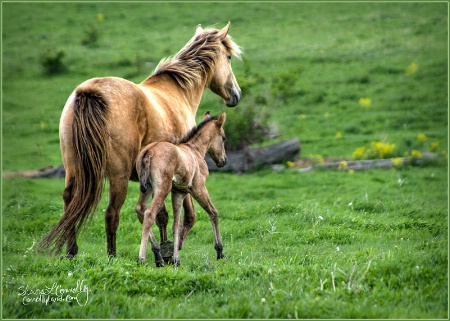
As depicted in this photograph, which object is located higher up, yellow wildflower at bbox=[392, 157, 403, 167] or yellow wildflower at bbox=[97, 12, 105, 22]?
yellow wildflower at bbox=[97, 12, 105, 22]

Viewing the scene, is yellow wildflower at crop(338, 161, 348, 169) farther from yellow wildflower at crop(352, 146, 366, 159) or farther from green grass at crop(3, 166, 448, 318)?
green grass at crop(3, 166, 448, 318)

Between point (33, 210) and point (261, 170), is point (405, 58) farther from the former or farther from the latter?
point (33, 210)

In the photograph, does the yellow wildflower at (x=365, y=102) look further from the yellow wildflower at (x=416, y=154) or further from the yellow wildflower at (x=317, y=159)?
the yellow wildflower at (x=416, y=154)

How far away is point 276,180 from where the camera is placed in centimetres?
1561

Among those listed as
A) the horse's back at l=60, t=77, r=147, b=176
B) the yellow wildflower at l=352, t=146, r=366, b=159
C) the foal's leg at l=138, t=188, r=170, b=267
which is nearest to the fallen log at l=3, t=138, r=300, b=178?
the yellow wildflower at l=352, t=146, r=366, b=159

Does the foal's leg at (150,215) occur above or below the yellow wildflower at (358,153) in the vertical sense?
above

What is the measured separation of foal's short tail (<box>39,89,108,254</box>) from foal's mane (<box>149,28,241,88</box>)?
2.06 m

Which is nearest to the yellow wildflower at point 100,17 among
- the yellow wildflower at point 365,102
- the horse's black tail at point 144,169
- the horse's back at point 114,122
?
the yellow wildflower at point 365,102

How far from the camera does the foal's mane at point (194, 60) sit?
30.5 feet

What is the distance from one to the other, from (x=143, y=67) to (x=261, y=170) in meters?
10.3

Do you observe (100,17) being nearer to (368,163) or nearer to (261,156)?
(261,156)

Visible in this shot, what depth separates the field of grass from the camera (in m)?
6.01

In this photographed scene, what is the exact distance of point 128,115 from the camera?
7617 mm

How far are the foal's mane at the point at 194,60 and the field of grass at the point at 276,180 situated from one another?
2414mm
